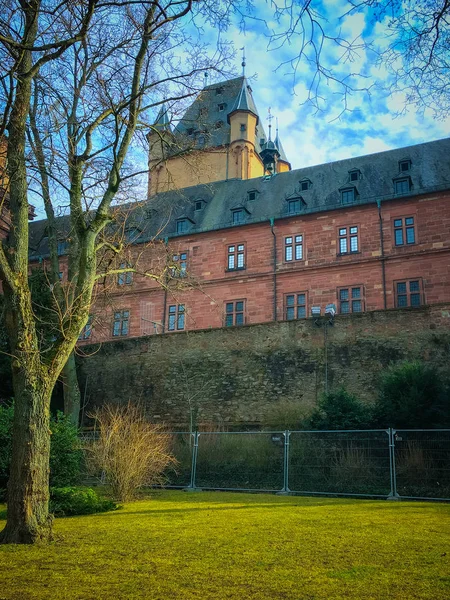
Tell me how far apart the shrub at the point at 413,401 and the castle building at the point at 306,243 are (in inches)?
429

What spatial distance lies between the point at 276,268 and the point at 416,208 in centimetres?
741

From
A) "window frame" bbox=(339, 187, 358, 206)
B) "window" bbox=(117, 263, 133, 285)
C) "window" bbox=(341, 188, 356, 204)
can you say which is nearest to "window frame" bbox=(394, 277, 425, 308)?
"window frame" bbox=(339, 187, 358, 206)

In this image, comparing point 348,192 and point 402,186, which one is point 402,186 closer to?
point 402,186

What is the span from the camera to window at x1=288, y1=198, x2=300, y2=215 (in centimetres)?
3070

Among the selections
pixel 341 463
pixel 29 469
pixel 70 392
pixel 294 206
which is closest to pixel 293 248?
pixel 294 206

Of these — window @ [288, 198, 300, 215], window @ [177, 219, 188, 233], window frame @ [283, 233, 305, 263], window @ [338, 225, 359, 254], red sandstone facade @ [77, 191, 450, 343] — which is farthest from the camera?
window @ [177, 219, 188, 233]

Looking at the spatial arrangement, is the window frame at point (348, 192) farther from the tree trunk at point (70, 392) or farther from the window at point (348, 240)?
the tree trunk at point (70, 392)

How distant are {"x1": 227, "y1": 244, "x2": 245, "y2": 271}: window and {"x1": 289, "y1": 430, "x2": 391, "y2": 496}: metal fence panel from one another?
1690cm

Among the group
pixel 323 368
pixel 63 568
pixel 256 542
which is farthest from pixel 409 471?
pixel 63 568

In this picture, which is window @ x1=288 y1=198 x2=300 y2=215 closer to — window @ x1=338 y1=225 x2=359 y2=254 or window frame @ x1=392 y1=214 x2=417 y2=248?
window @ x1=338 y1=225 x2=359 y2=254

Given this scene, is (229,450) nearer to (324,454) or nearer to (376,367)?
(324,454)

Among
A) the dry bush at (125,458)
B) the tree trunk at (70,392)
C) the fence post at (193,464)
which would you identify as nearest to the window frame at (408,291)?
the fence post at (193,464)

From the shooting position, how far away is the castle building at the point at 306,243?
2725 centimetres

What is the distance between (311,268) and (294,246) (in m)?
1.60
